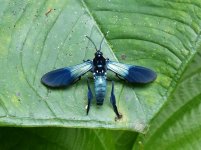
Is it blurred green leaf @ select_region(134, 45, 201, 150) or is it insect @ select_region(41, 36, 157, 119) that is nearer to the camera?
insect @ select_region(41, 36, 157, 119)

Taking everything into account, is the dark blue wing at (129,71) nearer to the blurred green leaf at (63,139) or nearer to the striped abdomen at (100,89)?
the striped abdomen at (100,89)

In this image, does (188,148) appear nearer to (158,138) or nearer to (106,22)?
(158,138)

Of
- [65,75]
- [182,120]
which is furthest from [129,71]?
[182,120]

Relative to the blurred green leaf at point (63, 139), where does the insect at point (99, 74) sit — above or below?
above

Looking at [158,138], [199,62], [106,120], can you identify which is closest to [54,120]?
[106,120]

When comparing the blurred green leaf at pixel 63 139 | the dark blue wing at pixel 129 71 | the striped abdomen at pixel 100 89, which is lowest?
the blurred green leaf at pixel 63 139

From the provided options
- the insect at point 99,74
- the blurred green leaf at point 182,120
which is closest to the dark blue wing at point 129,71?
the insect at point 99,74

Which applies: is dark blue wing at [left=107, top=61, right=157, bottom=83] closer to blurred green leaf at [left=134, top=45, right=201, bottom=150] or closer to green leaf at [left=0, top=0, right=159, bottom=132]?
green leaf at [left=0, top=0, right=159, bottom=132]

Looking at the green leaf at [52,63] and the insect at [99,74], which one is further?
the insect at [99,74]

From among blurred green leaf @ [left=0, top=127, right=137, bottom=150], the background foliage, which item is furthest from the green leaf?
blurred green leaf @ [left=0, top=127, right=137, bottom=150]
